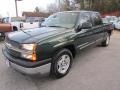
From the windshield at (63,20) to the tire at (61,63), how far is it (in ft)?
3.02

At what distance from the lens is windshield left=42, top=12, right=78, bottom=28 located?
480cm

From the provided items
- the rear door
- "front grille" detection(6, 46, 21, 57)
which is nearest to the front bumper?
"front grille" detection(6, 46, 21, 57)

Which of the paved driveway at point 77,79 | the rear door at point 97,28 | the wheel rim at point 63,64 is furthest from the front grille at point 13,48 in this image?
the rear door at point 97,28

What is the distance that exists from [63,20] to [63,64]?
1.51m

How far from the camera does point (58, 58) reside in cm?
390

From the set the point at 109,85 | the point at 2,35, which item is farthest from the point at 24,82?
the point at 2,35

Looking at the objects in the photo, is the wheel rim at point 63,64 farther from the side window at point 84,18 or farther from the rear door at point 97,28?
the rear door at point 97,28

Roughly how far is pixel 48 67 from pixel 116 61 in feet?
8.93

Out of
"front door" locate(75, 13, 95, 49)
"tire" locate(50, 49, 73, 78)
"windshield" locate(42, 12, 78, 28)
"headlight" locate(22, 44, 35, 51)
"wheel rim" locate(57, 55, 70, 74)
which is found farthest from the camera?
"windshield" locate(42, 12, 78, 28)

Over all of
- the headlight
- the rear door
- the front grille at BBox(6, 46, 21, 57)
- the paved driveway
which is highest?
the rear door

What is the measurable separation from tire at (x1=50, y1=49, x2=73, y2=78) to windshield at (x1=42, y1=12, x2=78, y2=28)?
92 centimetres

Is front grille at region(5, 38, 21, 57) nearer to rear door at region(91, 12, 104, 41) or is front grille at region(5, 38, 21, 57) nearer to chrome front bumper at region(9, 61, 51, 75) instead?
chrome front bumper at region(9, 61, 51, 75)

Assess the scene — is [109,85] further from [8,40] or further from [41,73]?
[8,40]

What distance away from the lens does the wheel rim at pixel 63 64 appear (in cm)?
405
